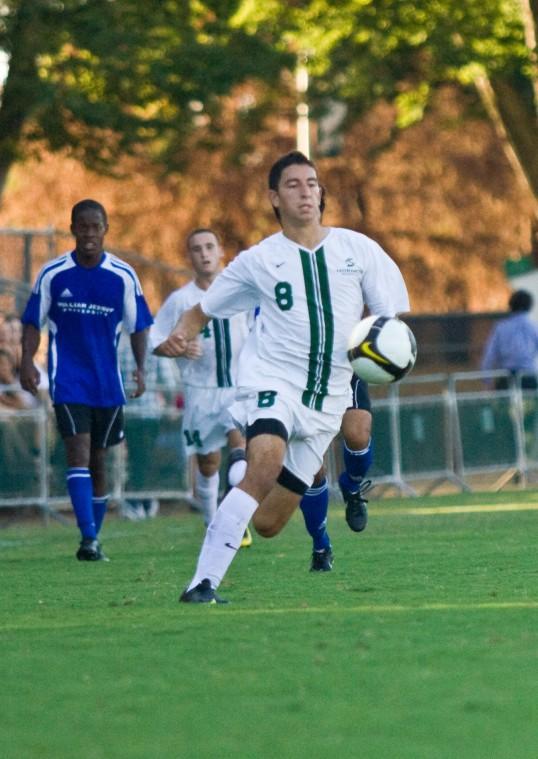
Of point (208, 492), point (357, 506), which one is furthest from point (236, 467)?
point (357, 506)

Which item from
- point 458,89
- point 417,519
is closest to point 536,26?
point 458,89

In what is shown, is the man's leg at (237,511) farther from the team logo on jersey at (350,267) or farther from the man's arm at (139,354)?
the man's arm at (139,354)

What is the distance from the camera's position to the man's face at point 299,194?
9.44 m

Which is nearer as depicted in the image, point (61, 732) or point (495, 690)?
point (61, 732)

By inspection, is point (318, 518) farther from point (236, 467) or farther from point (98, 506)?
point (98, 506)

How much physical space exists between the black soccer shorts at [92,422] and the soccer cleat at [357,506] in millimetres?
2314

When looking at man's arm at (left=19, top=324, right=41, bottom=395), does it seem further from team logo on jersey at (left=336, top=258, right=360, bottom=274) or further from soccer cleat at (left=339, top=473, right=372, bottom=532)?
team logo on jersey at (left=336, top=258, right=360, bottom=274)

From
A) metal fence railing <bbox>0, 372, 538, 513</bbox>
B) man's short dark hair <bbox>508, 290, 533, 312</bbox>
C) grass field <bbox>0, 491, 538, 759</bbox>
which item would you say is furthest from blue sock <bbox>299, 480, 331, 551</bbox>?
man's short dark hair <bbox>508, 290, 533, 312</bbox>

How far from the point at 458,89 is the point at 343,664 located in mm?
32141

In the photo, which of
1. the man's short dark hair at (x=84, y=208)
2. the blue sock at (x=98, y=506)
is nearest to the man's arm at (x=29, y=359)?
the man's short dark hair at (x=84, y=208)

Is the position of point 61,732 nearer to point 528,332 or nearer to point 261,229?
point 528,332

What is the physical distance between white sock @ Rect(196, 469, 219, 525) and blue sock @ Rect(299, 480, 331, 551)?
13.5 feet

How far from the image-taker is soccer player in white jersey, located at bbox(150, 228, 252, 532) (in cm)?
1457

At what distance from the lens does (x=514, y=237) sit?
5053cm
